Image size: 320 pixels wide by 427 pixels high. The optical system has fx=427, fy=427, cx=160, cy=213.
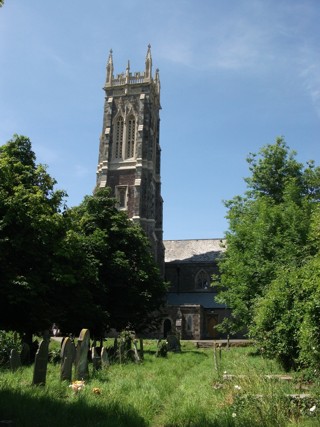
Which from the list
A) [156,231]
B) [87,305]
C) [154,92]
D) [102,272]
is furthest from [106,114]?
[87,305]

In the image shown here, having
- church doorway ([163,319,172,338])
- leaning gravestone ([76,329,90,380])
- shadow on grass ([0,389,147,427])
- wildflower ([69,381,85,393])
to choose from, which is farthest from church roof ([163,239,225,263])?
shadow on grass ([0,389,147,427])

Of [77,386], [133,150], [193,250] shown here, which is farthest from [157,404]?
[193,250]

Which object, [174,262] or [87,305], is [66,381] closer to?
[87,305]

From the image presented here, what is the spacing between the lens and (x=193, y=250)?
5156 cm

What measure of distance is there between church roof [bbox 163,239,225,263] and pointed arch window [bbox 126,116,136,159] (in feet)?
42.2

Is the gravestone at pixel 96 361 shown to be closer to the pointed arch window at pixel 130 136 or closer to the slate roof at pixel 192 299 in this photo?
the slate roof at pixel 192 299

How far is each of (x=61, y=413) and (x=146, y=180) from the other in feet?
128

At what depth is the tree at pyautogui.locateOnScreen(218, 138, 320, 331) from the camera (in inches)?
831

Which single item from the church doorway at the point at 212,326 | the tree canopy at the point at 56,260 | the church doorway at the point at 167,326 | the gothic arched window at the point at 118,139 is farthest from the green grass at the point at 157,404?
the gothic arched window at the point at 118,139

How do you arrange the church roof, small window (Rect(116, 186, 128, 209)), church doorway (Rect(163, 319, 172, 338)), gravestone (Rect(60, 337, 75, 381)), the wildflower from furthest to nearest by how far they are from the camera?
the church roof → small window (Rect(116, 186, 128, 209)) → church doorway (Rect(163, 319, 172, 338)) → gravestone (Rect(60, 337, 75, 381)) → the wildflower

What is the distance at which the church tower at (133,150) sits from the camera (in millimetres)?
44469

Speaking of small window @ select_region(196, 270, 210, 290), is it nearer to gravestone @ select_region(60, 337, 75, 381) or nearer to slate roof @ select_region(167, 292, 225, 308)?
slate roof @ select_region(167, 292, 225, 308)

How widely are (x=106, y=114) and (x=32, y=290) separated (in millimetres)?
36160

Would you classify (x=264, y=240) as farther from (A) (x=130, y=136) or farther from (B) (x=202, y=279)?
(A) (x=130, y=136)
